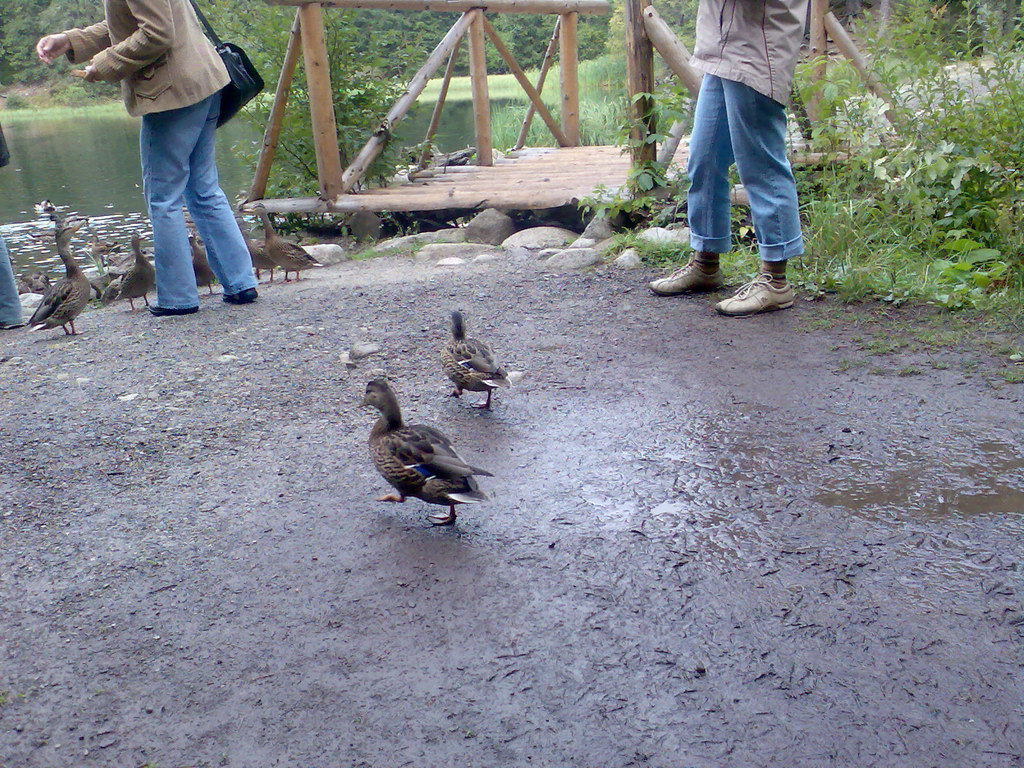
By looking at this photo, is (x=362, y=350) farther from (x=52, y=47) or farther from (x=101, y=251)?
(x=101, y=251)

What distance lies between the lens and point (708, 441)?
12.1 feet

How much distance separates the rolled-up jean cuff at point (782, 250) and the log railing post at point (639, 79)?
92.5 inches

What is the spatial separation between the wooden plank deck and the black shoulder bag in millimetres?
3154

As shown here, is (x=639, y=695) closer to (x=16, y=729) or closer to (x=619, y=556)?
(x=619, y=556)

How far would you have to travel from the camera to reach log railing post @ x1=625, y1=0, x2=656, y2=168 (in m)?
7.00

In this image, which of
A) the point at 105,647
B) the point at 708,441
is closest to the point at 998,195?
the point at 708,441

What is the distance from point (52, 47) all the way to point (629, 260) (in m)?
4.02

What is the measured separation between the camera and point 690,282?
5.67 m

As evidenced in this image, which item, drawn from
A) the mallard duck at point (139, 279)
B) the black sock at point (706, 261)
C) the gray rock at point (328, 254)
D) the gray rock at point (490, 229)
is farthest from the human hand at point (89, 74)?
the gray rock at point (490, 229)

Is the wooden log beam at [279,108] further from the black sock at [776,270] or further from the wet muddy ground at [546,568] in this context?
the black sock at [776,270]

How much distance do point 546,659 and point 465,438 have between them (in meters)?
1.61

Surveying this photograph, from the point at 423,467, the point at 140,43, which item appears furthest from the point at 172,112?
the point at 423,467

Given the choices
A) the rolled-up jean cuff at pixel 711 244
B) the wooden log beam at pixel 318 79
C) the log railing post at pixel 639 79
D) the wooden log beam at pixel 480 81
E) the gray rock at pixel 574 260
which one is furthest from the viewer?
the wooden log beam at pixel 480 81

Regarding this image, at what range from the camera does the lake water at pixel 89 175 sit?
13.7 meters
